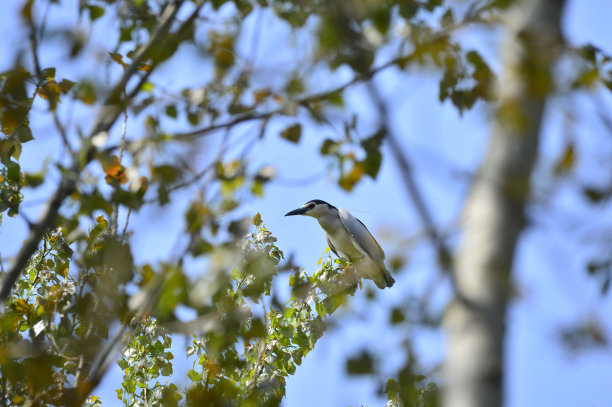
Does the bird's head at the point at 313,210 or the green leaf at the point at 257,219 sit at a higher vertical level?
the bird's head at the point at 313,210

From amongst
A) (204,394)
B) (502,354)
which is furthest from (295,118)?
(502,354)

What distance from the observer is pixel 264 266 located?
2670 mm

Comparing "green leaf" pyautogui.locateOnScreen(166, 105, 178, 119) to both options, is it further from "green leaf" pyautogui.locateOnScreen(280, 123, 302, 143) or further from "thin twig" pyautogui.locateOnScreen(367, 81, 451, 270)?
"thin twig" pyautogui.locateOnScreen(367, 81, 451, 270)

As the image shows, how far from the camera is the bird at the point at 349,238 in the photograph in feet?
30.3

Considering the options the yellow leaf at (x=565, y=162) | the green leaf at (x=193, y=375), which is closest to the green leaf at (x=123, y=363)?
the green leaf at (x=193, y=375)

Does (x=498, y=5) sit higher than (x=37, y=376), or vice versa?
(x=498, y=5)

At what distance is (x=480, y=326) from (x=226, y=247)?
134 centimetres

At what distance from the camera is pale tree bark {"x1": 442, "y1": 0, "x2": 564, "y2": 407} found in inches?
48.7

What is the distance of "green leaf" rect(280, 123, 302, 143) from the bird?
20.8 feet

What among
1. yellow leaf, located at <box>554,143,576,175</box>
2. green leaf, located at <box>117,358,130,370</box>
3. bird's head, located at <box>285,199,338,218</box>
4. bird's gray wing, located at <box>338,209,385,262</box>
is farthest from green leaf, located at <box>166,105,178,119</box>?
bird's head, located at <box>285,199,338,218</box>

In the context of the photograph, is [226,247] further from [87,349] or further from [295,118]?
[87,349]

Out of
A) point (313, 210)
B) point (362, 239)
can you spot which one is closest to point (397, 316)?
point (362, 239)

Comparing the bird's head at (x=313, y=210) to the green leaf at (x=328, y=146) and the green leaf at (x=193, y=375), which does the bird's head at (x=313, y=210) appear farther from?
the green leaf at (x=328, y=146)

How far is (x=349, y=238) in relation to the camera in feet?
31.3
